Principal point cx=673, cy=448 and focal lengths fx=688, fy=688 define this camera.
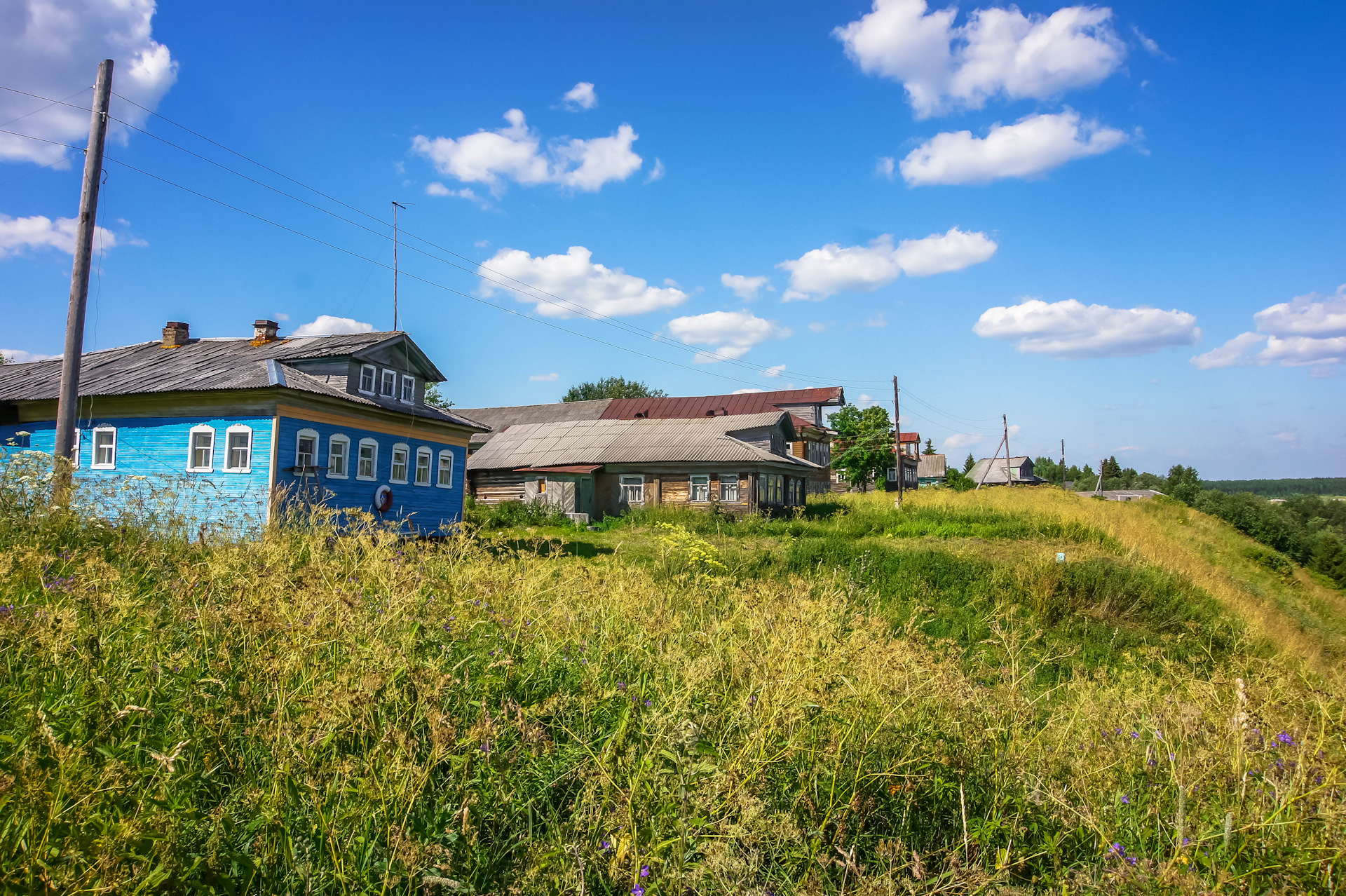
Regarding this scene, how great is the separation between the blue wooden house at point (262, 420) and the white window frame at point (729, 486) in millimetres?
10514

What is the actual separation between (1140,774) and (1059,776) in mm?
307

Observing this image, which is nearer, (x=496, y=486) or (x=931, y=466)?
(x=496, y=486)

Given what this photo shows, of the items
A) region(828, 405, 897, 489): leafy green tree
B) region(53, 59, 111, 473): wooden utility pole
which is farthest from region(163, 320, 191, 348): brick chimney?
region(828, 405, 897, 489): leafy green tree

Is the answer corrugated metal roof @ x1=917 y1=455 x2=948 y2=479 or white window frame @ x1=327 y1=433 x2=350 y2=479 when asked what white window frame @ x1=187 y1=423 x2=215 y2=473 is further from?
corrugated metal roof @ x1=917 y1=455 x2=948 y2=479

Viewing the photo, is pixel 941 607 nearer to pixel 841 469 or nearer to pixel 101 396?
pixel 101 396

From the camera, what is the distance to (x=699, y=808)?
6.75ft

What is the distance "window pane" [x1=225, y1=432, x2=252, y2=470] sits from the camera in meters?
15.3

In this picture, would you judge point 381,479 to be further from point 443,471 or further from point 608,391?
point 608,391

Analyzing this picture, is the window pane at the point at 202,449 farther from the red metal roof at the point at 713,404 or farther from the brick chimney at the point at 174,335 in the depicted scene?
the red metal roof at the point at 713,404

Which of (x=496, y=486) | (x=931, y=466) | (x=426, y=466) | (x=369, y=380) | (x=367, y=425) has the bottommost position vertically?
(x=496, y=486)

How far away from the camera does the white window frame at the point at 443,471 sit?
20.1 m

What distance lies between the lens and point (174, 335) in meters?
20.0

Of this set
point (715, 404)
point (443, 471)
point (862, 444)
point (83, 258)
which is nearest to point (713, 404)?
point (715, 404)

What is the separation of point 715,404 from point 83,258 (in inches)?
1519
